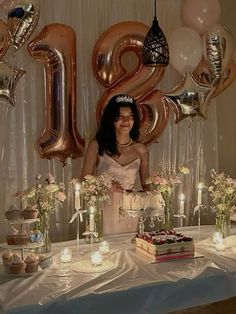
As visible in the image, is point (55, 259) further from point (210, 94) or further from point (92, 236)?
point (210, 94)

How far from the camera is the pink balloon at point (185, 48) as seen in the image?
2898mm

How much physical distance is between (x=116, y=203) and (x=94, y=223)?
15.3 inches

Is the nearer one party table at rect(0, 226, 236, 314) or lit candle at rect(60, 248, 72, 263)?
party table at rect(0, 226, 236, 314)

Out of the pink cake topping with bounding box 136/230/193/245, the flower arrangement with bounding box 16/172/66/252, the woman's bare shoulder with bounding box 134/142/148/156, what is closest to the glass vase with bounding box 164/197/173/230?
the pink cake topping with bounding box 136/230/193/245

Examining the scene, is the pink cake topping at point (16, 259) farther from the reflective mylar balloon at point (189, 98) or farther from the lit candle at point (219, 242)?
the reflective mylar balloon at point (189, 98)

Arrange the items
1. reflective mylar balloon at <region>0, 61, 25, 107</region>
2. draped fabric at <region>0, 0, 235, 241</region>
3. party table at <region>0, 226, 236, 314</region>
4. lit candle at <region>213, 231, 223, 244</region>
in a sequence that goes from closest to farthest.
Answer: party table at <region>0, 226, 236, 314</region> → lit candle at <region>213, 231, 223, 244</region> → reflective mylar balloon at <region>0, 61, 25, 107</region> → draped fabric at <region>0, 0, 235, 241</region>

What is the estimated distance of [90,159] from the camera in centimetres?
284

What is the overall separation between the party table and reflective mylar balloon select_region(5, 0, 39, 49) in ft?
4.10

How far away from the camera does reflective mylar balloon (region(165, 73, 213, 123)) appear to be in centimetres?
303

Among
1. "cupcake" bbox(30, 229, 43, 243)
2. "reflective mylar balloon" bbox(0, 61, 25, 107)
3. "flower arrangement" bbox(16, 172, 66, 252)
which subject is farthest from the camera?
"reflective mylar balloon" bbox(0, 61, 25, 107)

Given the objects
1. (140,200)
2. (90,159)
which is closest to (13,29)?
(90,159)

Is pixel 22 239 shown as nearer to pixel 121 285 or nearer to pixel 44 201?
pixel 44 201

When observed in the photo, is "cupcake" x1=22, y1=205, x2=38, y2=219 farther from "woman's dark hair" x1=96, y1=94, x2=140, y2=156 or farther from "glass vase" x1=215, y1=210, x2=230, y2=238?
"glass vase" x1=215, y1=210, x2=230, y2=238

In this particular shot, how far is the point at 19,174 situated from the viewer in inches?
115
